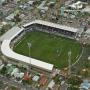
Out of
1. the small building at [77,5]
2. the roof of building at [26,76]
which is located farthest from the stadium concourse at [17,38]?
the small building at [77,5]

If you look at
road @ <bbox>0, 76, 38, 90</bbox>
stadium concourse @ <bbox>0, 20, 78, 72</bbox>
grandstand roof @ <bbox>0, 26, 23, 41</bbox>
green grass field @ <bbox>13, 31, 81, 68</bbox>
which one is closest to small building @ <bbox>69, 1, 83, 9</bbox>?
stadium concourse @ <bbox>0, 20, 78, 72</bbox>

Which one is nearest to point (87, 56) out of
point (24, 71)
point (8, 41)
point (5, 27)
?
point (24, 71)

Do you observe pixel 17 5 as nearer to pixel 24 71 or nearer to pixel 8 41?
pixel 8 41

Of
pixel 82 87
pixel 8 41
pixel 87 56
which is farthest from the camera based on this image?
pixel 8 41

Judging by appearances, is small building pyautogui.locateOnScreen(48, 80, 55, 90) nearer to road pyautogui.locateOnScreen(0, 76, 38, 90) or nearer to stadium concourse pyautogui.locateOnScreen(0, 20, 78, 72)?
stadium concourse pyautogui.locateOnScreen(0, 20, 78, 72)

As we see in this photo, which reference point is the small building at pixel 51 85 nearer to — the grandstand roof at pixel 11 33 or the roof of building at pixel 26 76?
the roof of building at pixel 26 76

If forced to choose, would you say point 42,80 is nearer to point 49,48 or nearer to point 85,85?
point 85,85
